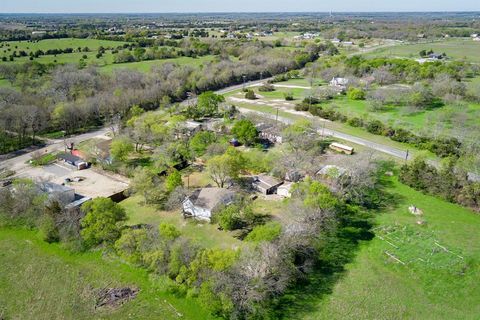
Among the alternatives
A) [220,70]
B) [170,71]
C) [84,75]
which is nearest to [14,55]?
[84,75]

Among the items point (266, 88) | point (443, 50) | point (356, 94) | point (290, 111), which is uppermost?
point (443, 50)

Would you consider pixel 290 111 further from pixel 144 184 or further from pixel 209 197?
pixel 144 184

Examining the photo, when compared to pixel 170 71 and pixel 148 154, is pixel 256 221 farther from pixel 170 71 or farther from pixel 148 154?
pixel 170 71

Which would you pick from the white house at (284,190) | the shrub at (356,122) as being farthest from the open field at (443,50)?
the white house at (284,190)

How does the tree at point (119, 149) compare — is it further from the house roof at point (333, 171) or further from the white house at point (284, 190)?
the house roof at point (333, 171)

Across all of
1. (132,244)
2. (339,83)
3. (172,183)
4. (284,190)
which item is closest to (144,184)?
(172,183)

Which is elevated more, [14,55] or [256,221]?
[14,55]

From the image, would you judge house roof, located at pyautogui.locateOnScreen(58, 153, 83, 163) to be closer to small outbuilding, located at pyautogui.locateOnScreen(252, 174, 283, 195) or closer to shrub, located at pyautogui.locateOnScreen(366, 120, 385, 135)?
small outbuilding, located at pyautogui.locateOnScreen(252, 174, 283, 195)
